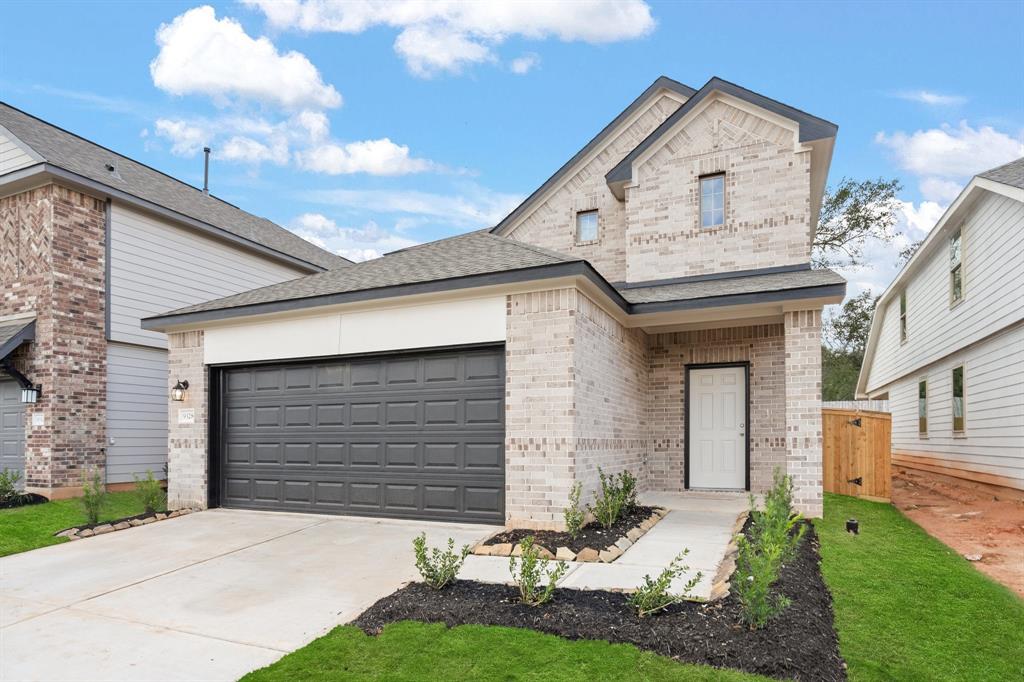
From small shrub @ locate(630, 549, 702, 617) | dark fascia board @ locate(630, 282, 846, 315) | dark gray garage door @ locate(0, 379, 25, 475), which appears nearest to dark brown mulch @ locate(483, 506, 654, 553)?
small shrub @ locate(630, 549, 702, 617)

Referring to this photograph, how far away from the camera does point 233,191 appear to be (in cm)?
2075

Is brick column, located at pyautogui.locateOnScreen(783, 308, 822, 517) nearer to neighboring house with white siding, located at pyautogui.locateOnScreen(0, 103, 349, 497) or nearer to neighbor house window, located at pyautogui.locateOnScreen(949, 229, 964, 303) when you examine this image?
neighbor house window, located at pyautogui.locateOnScreen(949, 229, 964, 303)

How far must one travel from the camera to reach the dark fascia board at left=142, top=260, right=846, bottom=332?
25.3 feet

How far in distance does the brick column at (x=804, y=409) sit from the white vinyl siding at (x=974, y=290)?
4347 mm

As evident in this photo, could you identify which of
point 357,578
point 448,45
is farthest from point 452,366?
point 448,45

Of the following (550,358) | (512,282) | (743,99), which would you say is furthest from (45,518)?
(743,99)

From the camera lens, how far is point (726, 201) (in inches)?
432

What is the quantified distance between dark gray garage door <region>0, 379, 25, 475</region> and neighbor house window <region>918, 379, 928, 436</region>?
2063cm

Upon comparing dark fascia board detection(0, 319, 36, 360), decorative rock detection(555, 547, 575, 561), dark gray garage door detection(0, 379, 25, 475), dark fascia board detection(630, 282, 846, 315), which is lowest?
decorative rock detection(555, 547, 575, 561)

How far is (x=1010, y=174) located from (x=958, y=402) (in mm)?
5255

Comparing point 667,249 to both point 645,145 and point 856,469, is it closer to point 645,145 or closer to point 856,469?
point 645,145

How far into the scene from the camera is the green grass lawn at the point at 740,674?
3.86 metres

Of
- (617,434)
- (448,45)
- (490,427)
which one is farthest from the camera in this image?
(448,45)

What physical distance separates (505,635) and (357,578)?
2.18 metres
